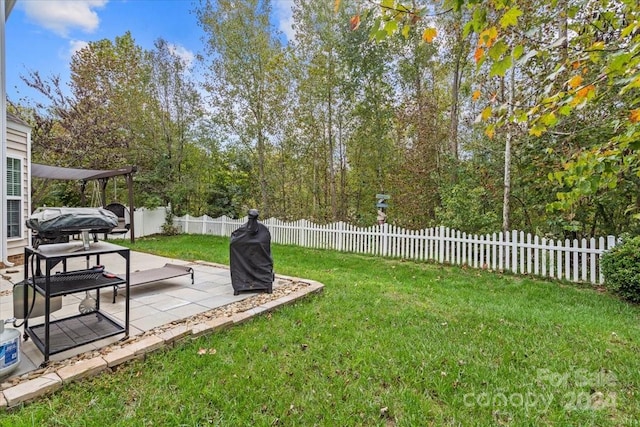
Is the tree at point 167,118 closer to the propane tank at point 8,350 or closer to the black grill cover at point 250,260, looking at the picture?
the black grill cover at point 250,260

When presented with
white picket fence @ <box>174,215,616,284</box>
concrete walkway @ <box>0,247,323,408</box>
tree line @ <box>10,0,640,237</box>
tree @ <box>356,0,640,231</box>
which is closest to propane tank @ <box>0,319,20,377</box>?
concrete walkway @ <box>0,247,323,408</box>

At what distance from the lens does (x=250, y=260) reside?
3.87m

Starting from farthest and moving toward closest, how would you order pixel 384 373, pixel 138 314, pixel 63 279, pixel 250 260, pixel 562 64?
pixel 250 260 < pixel 138 314 < pixel 63 279 < pixel 384 373 < pixel 562 64

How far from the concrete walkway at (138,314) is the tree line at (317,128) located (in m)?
4.54

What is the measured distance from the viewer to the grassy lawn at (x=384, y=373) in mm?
1778

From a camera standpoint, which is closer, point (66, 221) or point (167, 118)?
point (66, 221)

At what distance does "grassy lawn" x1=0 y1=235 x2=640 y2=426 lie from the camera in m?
1.78

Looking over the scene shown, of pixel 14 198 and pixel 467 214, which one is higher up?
pixel 14 198

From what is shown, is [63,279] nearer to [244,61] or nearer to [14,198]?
[14,198]

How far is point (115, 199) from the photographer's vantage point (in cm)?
1194

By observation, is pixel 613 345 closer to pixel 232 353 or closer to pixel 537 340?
pixel 537 340

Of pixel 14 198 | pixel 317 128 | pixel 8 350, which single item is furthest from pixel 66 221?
pixel 317 128

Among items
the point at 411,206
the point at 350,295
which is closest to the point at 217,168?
the point at 411,206

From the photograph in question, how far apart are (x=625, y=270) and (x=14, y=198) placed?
31.4 ft
